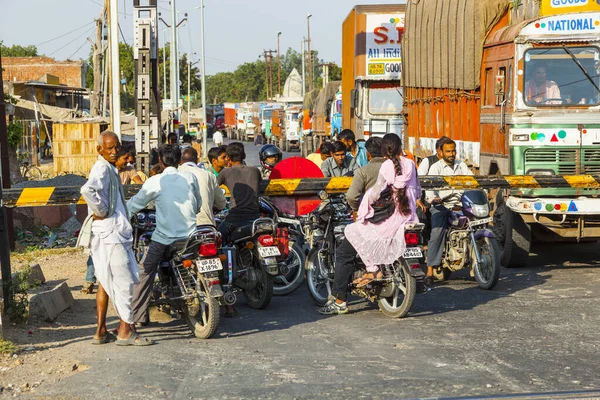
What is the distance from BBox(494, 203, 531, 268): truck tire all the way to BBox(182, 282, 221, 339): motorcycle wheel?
16.2ft

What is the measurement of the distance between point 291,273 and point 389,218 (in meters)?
1.86

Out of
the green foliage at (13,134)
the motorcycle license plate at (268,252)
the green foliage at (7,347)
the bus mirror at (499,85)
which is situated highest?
the bus mirror at (499,85)

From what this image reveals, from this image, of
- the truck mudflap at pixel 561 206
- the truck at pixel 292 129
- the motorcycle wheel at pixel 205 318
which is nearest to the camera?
the motorcycle wheel at pixel 205 318

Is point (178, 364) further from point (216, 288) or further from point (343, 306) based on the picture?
point (343, 306)

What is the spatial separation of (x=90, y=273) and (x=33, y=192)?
1057 millimetres

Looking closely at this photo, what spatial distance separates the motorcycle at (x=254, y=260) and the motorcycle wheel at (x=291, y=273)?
2.21 ft

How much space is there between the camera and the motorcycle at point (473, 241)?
9.87 m

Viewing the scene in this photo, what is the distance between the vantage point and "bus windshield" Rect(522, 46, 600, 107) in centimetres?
1168

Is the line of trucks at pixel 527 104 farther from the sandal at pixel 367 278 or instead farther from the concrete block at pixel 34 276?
the concrete block at pixel 34 276

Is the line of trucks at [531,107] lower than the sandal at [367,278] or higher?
higher

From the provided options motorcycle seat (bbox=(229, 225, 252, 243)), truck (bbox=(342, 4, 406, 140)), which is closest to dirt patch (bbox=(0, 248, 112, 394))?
motorcycle seat (bbox=(229, 225, 252, 243))

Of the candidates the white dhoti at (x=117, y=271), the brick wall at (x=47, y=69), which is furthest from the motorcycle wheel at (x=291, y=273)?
the brick wall at (x=47, y=69)

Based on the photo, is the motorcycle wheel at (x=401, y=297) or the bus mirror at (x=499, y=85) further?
the bus mirror at (x=499, y=85)

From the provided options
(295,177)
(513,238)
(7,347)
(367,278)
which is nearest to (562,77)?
(513,238)
